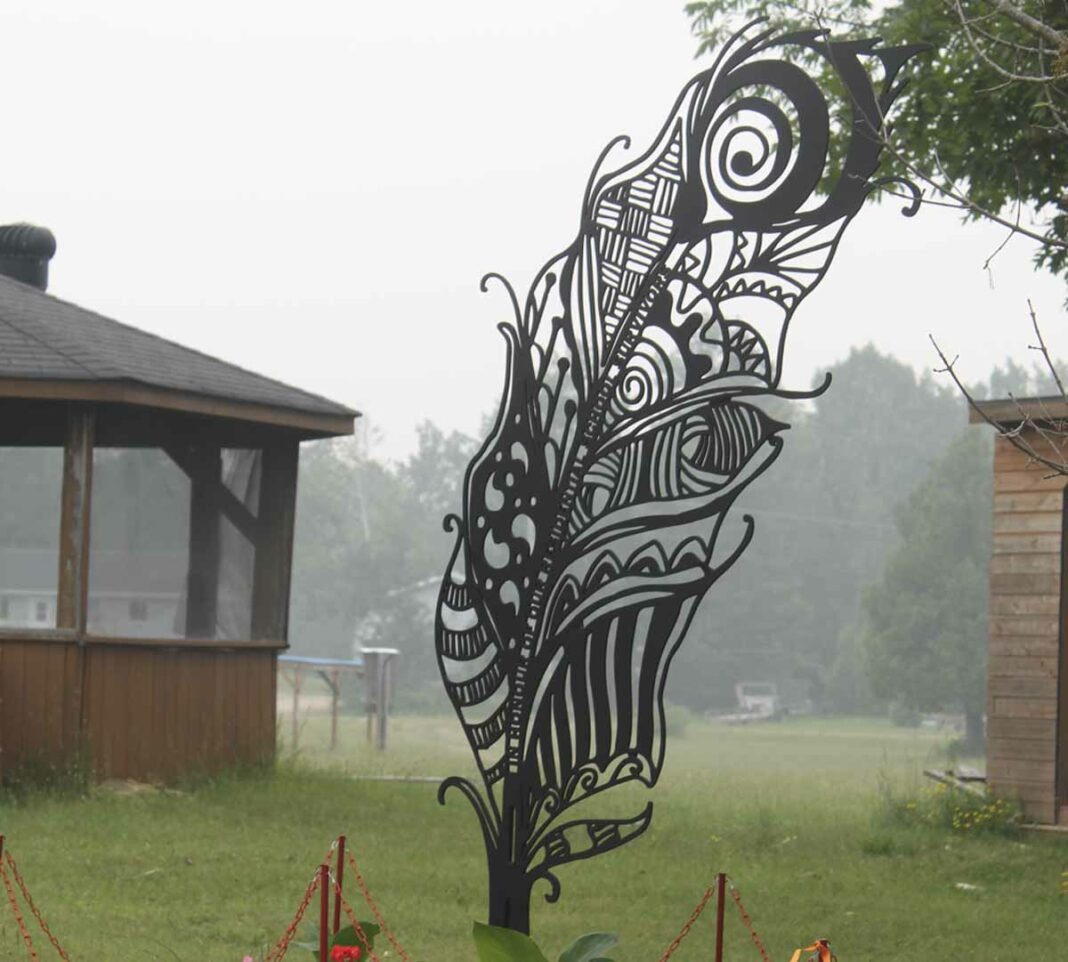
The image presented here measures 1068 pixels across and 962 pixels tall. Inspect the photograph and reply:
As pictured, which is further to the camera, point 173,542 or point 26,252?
point 26,252

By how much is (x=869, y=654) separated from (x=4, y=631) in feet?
117

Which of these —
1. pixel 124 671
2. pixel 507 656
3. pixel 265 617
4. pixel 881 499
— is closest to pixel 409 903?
pixel 507 656

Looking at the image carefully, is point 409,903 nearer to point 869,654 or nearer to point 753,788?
point 753,788

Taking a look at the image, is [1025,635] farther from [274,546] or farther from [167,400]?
[167,400]

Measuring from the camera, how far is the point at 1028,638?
1241 cm

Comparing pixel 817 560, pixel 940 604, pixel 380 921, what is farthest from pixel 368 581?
pixel 380 921

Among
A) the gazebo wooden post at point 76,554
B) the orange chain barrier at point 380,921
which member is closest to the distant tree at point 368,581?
the gazebo wooden post at point 76,554

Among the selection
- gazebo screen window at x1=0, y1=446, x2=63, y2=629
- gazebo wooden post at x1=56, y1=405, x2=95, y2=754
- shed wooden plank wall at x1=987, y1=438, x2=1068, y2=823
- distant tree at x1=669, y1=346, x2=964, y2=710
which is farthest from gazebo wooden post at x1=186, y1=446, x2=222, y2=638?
distant tree at x1=669, y1=346, x2=964, y2=710

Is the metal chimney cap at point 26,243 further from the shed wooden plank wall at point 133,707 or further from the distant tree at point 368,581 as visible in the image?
the distant tree at point 368,581

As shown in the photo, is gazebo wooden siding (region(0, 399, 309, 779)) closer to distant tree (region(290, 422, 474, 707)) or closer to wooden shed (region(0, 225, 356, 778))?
wooden shed (region(0, 225, 356, 778))

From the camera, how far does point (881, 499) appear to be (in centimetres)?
6775

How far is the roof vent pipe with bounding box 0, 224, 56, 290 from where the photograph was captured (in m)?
15.8

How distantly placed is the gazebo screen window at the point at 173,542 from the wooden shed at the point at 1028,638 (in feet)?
19.1

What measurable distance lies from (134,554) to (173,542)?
355 mm
